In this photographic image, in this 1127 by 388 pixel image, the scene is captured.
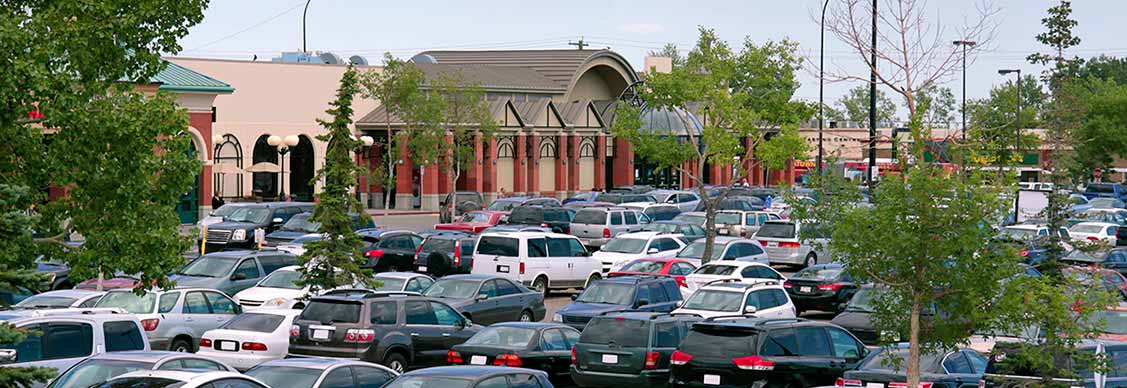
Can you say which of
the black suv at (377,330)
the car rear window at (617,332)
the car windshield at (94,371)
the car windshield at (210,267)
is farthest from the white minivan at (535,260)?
the car windshield at (94,371)

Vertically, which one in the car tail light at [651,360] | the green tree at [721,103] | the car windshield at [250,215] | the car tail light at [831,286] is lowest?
the car tail light at [651,360]

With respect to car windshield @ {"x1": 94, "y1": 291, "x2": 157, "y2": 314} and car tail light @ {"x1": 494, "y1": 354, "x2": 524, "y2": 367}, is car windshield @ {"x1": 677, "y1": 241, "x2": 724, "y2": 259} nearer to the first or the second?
car windshield @ {"x1": 94, "y1": 291, "x2": 157, "y2": 314}

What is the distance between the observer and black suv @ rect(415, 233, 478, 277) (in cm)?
3534

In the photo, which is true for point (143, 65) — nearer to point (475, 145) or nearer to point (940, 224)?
point (940, 224)

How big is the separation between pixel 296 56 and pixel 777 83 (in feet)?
124

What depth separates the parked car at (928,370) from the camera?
18.1 m

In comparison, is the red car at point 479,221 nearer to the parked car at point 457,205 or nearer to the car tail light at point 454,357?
the parked car at point 457,205

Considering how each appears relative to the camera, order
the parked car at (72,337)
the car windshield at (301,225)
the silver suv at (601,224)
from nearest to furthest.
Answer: the parked car at (72,337) < the car windshield at (301,225) < the silver suv at (601,224)

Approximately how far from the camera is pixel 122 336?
19.8 metres

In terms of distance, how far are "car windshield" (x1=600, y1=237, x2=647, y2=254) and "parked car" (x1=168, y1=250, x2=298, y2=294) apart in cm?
972

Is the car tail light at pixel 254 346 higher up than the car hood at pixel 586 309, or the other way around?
the car hood at pixel 586 309

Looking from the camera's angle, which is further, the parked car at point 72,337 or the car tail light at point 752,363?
the car tail light at point 752,363

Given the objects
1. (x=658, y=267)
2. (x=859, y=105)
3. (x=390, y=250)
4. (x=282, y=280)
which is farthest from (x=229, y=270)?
(x=859, y=105)

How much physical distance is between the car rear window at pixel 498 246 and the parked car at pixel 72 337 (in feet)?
47.0
